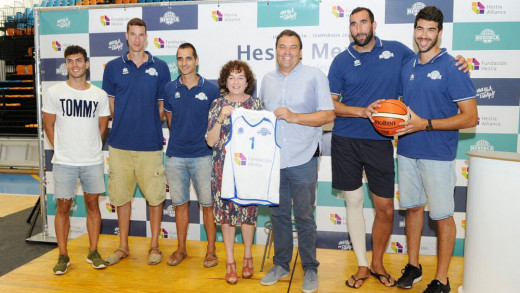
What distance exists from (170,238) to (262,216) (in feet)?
3.51

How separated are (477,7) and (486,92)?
0.81 metres

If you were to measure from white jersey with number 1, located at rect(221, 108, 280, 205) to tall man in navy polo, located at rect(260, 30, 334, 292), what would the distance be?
89 millimetres

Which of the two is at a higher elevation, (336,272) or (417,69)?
(417,69)

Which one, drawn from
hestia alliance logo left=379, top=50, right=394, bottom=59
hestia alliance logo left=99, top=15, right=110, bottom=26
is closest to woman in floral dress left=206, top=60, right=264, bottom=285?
hestia alliance logo left=379, top=50, right=394, bottom=59

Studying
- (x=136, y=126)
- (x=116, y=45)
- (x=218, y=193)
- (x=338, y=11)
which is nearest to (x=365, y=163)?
(x=218, y=193)

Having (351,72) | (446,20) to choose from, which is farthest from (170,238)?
(446,20)

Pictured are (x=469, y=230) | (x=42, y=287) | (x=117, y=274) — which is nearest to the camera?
(x=469, y=230)

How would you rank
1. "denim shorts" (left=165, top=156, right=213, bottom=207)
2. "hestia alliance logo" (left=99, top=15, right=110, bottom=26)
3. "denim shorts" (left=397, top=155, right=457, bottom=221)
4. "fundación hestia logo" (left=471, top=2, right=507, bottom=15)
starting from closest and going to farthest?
"denim shorts" (left=397, top=155, right=457, bottom=221)
"denim shorts" (left=165, top=156, right=213, bottom=207)
"fundación hestia logo" (left=471, top=2, right=507, bottom=15)
"hestia alliance logo" (left=99, top=15, right=110, bottom=26)

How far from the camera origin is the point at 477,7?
3.75 meters

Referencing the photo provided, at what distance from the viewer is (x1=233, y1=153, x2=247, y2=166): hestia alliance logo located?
2.95 m

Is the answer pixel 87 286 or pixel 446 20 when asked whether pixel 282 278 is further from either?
pixel 446 20

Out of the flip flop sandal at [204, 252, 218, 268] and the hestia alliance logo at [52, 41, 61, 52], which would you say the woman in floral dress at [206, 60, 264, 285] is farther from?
the hestia alliance logo at [52, 41, 61, 52]

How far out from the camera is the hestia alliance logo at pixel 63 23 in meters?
4.46

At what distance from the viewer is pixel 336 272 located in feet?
11.3
